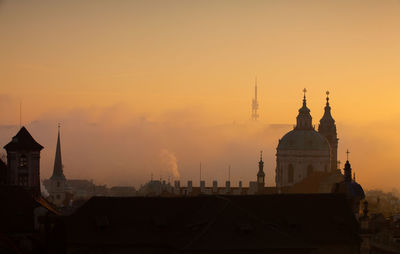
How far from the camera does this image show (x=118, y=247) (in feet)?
250

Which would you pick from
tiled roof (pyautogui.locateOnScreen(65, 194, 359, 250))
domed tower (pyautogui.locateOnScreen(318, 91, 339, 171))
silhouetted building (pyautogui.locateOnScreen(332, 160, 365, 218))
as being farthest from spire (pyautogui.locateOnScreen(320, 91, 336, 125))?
tiled roof (pyautogui.locateOnScreen(65, 194, 359, 250))

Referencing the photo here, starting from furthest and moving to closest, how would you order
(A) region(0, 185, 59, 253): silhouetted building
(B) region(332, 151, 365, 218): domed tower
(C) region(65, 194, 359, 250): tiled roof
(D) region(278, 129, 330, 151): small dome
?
(D) region(278, 129, 330, 151): small dome, (B) region(332, 151, 365, 218): domed tower, (A) region(0, 185, 59, 253): silhouetted building, (C) region(65, 194, 359, 250): tiled roof

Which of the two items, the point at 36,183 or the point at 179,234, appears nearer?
the point at 179,234

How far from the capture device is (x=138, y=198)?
80812 mm

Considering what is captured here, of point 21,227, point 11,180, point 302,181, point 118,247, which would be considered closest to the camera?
point 118,247

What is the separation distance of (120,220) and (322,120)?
112 meters

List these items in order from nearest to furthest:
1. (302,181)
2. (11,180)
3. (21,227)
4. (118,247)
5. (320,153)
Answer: (118,247) → (21,227) → (11,180) → (302,181) → (320,153)

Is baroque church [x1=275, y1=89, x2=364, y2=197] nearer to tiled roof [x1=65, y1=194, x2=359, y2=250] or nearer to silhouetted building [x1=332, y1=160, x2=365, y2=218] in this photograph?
silhouetted building [x1=332, y1=160, x2=365, y2=218]

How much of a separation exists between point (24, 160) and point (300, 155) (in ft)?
277

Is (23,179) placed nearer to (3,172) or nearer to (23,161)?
(23,161)

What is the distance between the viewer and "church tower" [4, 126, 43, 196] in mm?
99812

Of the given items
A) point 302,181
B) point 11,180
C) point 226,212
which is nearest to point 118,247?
point 226,212

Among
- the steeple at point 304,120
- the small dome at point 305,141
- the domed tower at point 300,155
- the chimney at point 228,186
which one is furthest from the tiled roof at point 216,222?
the chimney at point 228,186

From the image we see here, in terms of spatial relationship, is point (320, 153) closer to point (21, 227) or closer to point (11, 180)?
point (11, 180)
